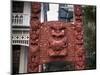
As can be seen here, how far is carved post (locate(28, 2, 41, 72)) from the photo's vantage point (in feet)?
4.73

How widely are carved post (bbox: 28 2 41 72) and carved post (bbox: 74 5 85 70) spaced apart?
263 mm

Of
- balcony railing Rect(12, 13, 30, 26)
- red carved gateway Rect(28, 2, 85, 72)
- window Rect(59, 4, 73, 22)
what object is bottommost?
red carved gateway Rect(28, 2, 85, 72)

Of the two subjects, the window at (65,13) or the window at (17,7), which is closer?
the window at (17,7)

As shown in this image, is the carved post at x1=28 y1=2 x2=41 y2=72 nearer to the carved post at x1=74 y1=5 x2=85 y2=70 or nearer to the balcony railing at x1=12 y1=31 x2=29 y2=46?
the balcony railing at x1=12 y1=31 x2=29 y2=46

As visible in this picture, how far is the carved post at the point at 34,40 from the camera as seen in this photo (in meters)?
1.44

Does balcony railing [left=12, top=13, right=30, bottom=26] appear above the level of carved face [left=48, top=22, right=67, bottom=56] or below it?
above

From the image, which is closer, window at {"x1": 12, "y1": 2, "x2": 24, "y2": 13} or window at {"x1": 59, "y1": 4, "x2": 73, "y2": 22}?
window at {"x1": 12, "y1": 2, "x2": 24, "y2": 13}

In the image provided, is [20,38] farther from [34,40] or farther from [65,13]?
[65,13]

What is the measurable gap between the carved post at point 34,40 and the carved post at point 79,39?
0.26 m

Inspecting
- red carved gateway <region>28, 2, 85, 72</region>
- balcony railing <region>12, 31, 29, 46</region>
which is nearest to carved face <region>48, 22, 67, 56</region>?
red carved gateway <region>28, 2, 85, 72</region>

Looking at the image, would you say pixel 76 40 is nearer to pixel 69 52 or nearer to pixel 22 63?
pixel 69 52

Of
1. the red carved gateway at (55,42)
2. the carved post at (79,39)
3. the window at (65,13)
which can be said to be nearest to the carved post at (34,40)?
the red carved gateway at (55,42)

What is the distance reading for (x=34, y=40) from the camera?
1.45 metres

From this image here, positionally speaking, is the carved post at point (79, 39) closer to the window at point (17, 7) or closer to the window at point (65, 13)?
the window at point (65, 13)
